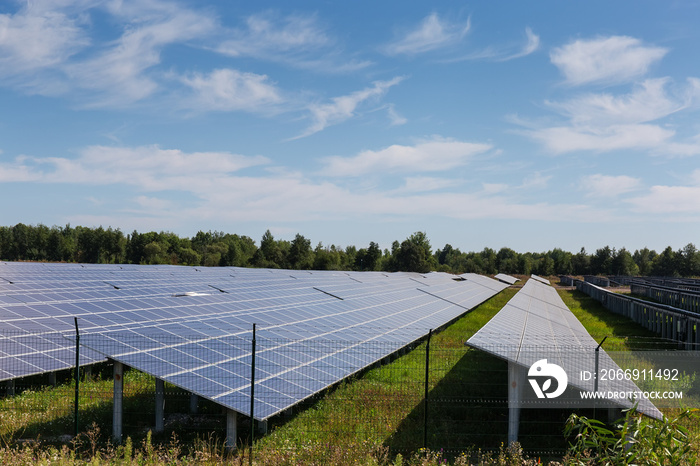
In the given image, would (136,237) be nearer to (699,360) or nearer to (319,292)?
(319,292)

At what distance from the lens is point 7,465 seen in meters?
9.55

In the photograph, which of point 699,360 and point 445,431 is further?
point 699,360

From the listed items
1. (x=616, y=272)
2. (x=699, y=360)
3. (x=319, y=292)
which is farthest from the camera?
(x=616, y=272)

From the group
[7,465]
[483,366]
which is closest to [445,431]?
[483,366]

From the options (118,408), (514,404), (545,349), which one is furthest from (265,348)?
(545,349)

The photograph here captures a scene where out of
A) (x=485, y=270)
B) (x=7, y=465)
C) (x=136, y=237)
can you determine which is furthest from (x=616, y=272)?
(x=7, y=465)

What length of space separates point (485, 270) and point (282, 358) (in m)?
Answer: 139

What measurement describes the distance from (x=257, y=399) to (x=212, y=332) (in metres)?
5.16

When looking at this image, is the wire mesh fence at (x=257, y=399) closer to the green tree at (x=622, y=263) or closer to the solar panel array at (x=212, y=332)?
the solar panel array at (x=212, y=332)

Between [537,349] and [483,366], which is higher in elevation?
[537,349]

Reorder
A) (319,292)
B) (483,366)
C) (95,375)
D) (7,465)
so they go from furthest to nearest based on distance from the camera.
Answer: (319,292), (483,366), (95,375), (7,465)

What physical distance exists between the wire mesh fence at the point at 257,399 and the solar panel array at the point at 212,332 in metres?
0.06

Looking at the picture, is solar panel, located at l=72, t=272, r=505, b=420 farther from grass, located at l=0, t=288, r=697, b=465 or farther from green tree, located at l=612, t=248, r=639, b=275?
green tree, located at l=612, t=248, r=639, b=275

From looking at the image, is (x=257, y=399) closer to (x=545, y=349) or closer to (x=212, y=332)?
(x=212, y=332)
